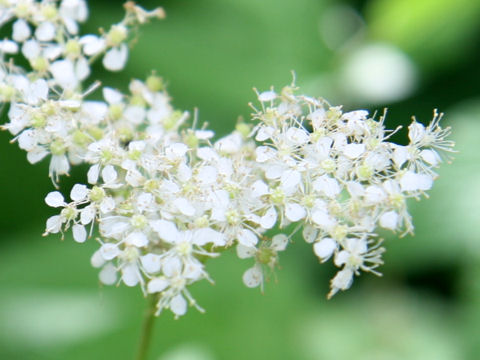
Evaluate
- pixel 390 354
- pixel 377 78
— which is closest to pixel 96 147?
pixel 390 354

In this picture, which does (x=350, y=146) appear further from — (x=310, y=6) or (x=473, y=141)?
(x=310, y=6)

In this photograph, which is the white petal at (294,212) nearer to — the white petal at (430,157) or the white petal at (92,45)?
the white petal at (430,157)

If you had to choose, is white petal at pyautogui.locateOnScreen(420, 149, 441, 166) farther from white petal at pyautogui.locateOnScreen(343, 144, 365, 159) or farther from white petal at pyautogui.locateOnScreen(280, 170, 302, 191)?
Answer: white petal at pyautogui.locateOnScreen(280, 170, 302, 191)

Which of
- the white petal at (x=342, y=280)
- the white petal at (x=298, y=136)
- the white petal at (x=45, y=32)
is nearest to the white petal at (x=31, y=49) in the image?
the white petal at (x=45, y=32)

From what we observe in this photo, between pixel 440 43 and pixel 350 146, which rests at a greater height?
pixel 440 43

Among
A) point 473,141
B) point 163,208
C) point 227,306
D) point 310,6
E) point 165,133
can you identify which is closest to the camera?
point 163,208

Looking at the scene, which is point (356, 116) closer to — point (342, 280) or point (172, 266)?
point (342, 280)

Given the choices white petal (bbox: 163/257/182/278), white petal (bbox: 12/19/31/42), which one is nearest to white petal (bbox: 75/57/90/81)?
white petal (bbox: 12/19/31/42)
